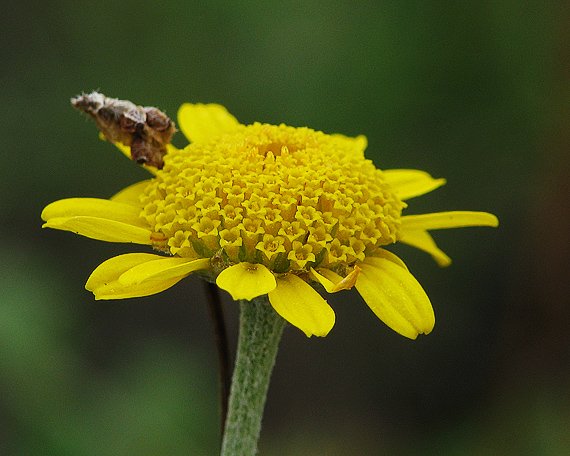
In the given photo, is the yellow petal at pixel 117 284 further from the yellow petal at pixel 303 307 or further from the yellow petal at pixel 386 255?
the yellow petal at pixel 386 255

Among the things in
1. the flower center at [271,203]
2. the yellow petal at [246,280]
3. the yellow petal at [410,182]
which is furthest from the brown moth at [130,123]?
the yellow petal at [410,182]

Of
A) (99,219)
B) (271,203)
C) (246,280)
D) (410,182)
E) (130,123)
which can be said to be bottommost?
(246,280)

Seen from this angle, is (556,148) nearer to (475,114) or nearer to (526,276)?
(475,114)

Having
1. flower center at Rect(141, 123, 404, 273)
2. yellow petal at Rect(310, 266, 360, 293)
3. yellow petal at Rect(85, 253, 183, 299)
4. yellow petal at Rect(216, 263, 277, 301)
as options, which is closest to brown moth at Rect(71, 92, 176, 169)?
flower center at Rect(141, 123, 404, 273)

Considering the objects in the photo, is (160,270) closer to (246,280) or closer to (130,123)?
(246,280)

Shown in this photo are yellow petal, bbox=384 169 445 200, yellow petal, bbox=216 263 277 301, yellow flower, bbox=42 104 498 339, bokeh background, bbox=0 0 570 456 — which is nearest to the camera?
yellow petal, bbox=216 263 277 301

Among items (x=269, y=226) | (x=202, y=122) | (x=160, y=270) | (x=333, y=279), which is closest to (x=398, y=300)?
(x=333, y=279)

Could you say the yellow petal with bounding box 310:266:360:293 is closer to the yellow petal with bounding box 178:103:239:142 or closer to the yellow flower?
the yellow flower
